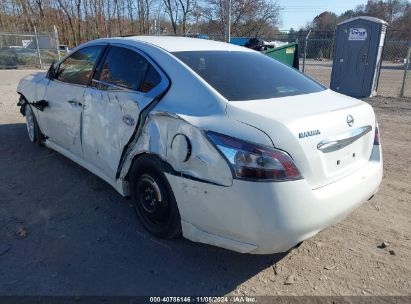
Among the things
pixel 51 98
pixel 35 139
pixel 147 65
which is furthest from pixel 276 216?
pixel 35 139

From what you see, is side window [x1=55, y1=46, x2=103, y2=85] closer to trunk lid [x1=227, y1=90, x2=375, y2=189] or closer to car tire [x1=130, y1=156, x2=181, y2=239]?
car tire [x1=130, y1=156, x2=181, y2=239]

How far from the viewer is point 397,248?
3.06 m

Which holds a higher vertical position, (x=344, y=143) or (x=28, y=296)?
(x=344, y=143)

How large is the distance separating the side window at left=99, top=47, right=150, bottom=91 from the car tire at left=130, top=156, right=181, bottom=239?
730mm

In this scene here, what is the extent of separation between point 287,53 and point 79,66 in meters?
6.92

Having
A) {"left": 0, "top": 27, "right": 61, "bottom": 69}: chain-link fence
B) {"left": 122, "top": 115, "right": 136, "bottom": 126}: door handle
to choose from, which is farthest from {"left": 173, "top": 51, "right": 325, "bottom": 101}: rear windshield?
{"left": 0, "top": 27, "right": 61, "bottom": 69}: chain-link fence

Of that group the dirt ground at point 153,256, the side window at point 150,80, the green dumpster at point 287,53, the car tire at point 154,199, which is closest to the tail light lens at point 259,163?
the car tire at point 154,199

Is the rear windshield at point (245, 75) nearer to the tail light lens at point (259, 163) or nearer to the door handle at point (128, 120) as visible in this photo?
the tail light lens at point (259, 163)

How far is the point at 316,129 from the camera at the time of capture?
2.40 metres

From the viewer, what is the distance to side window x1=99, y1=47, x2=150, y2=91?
321cm

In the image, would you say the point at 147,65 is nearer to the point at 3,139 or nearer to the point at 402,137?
the point at 3,139

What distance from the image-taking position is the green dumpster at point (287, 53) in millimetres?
9477

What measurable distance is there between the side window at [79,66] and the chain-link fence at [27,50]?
709 inches

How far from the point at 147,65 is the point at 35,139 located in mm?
3249
